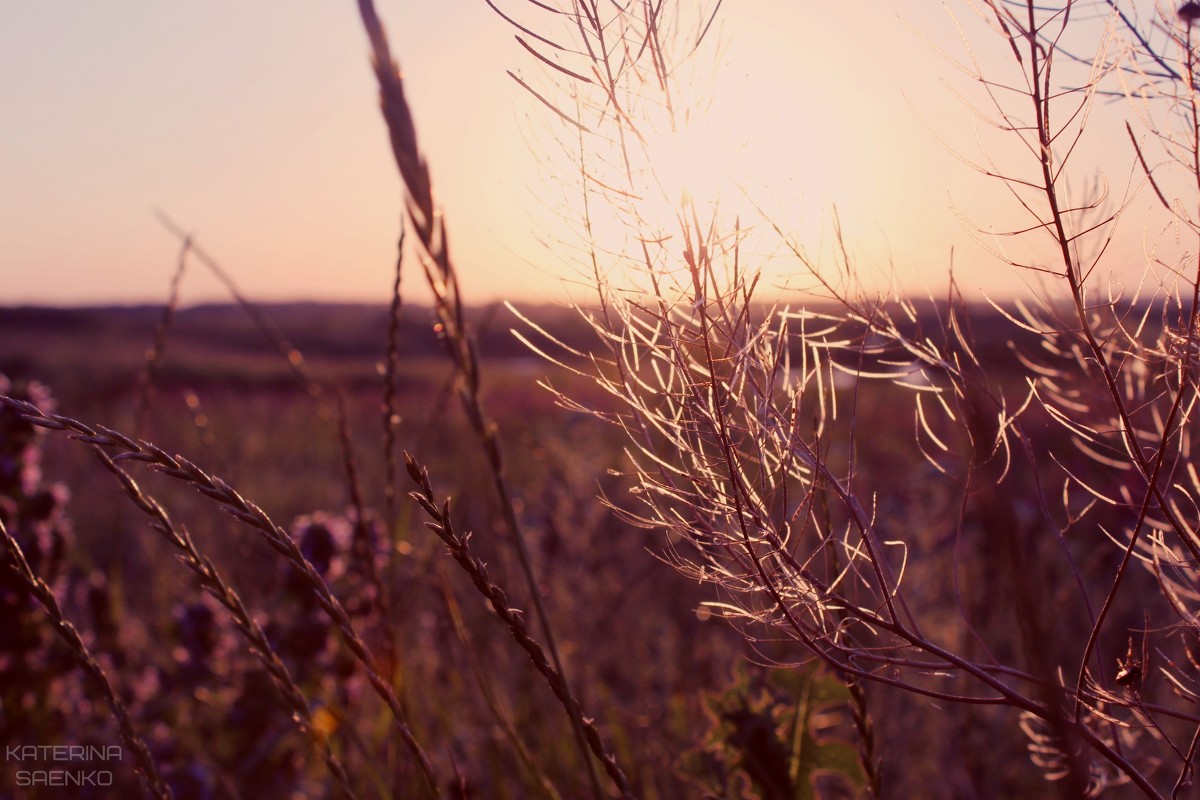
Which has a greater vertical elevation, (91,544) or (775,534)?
(775,534)

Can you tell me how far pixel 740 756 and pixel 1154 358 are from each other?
3.02 ft

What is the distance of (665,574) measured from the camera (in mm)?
3998

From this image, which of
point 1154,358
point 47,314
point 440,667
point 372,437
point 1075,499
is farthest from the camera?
point 47,314

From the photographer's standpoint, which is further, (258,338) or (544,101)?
(258,338)

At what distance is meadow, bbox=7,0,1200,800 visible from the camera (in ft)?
2.72

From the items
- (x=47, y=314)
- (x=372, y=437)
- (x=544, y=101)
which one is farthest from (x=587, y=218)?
(x=47, y=314)

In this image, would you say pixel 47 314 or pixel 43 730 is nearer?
pixel 43 730

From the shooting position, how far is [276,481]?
333 inches

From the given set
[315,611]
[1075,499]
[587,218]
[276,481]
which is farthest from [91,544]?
[1075,499]

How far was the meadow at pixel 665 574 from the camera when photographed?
0.83m

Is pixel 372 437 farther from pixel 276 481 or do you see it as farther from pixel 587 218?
pixel 587 218

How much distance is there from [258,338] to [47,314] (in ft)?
41.0

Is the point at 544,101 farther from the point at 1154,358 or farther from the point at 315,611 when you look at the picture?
the point at 315,611

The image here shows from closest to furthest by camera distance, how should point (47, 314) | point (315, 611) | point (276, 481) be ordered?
point (315, 611) < point (276, 481) < point (47, 314)
